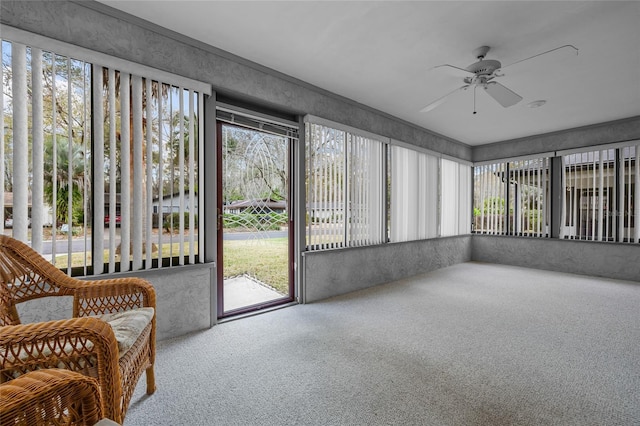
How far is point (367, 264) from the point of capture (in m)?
4.12

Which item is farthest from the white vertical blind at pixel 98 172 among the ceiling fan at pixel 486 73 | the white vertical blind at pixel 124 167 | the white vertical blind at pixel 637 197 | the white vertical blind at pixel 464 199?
the white vertical blind at pixel 637 197

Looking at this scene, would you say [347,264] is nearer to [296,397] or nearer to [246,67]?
[296,397]

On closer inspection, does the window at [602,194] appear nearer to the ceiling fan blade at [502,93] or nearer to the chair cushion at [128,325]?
the ceiling fan blade at [502,93]

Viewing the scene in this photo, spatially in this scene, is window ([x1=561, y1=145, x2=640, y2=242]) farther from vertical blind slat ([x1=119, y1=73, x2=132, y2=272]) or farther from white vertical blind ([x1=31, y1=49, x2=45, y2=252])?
white vertical blind ([x1=31, y1=49, x2=45, y2=252])

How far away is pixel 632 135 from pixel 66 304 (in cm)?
767

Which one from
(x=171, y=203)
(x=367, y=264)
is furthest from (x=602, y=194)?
(x=171, y=203)

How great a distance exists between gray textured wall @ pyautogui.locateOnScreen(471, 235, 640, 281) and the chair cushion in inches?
260

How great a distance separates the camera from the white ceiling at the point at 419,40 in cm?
213

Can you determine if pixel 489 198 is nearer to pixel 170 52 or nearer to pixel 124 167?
pixel 170 52

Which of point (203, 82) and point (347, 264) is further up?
point (203, 82)

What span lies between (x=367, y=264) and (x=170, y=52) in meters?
3.41

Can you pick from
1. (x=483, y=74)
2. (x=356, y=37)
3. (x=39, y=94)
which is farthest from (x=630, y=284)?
(x=39, y=94)

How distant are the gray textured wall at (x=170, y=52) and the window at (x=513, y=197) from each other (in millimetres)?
3990

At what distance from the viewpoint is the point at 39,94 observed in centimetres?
192
